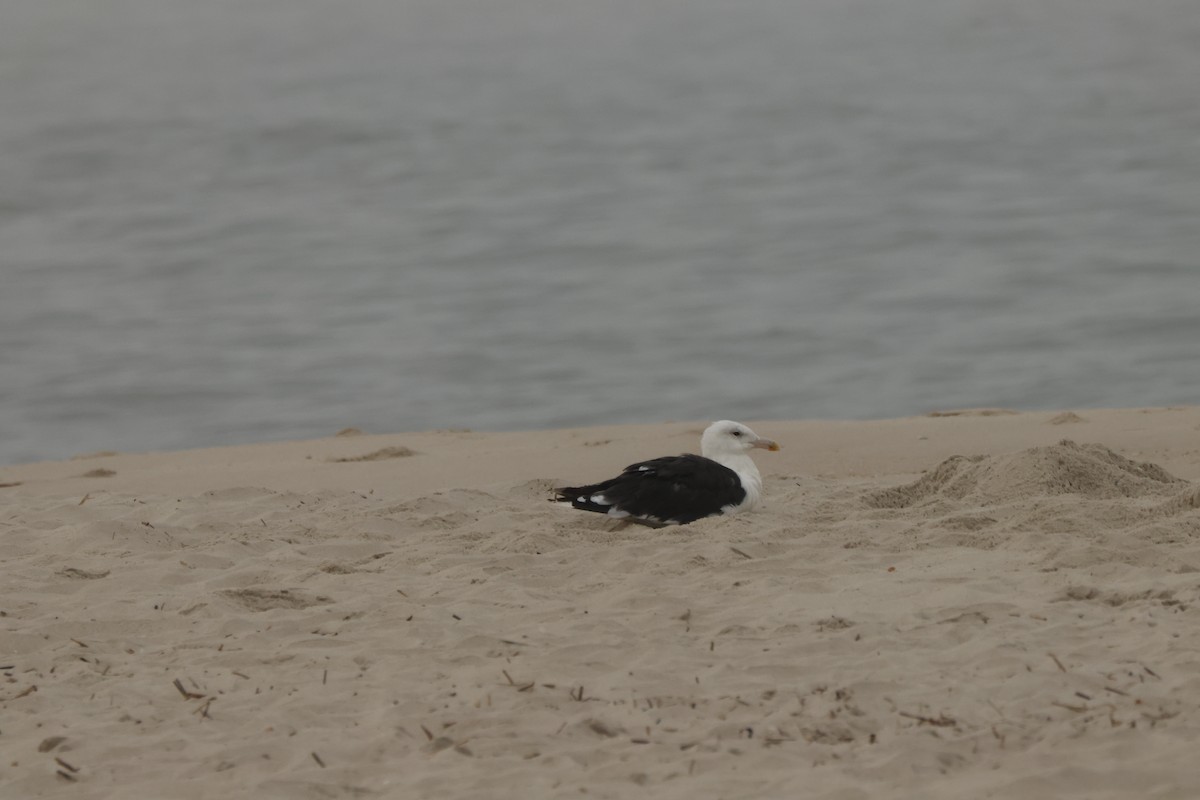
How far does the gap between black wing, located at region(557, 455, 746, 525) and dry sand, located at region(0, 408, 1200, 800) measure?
0.44 feet

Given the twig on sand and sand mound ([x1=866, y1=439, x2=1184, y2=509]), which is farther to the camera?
sand mound ([x1=866, y1=439, x2=1184, y2=509])

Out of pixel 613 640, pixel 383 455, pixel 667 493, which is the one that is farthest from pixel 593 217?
pixel 613 640

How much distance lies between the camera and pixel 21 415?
17.2 meters

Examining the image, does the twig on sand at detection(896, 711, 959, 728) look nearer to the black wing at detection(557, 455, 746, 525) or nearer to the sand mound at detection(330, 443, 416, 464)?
the black wing at detection(557, 455, 746, 525)

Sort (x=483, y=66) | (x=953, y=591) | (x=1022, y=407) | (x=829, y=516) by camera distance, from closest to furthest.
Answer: (x=953, y=591) < (x=829, y=516) < (x=1022, y=407) < (x=483, y=66)

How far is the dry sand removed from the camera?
16.2 ft

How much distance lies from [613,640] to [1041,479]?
3017 mm

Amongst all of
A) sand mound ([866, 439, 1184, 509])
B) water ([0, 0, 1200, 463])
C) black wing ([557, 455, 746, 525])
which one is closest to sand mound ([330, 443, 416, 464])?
black wing ([557, 455, 746, 525])

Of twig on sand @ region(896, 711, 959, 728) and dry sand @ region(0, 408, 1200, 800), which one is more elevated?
twig on sand @ region(896, 711, 959, 728)

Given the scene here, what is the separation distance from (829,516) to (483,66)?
29296 millimetres

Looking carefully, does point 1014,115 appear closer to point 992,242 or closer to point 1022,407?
point 992,242

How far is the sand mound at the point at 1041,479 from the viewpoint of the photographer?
814cm

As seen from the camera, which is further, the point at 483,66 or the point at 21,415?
the point at 483,66

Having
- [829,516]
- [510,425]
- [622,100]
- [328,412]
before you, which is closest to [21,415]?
[328,412]
